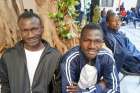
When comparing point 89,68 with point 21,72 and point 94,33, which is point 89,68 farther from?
point 21,72

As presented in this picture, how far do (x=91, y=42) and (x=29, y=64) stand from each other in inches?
22.2

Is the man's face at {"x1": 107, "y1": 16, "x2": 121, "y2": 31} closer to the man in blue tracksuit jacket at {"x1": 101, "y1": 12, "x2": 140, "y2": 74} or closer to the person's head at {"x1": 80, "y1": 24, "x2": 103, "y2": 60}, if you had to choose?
the man in blue tracksuit jacket at {"x1": 101, "y1": 12, "x2": 140, "y2": 74}

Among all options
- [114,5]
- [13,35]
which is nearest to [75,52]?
[13,35]

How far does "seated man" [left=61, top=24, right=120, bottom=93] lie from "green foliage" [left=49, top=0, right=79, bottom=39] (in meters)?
2.59

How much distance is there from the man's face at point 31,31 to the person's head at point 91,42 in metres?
0.38

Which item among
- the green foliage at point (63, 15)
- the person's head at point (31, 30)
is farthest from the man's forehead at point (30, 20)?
the green foliage at point (63, 15)

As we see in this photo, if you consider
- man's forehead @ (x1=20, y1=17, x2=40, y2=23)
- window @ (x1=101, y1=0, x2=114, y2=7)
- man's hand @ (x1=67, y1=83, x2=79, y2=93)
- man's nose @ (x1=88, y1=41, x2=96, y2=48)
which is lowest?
window @ (x1=101, y1=0, x2=114, y2=7)

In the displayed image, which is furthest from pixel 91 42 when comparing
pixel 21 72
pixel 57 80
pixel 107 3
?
pixel 107 3

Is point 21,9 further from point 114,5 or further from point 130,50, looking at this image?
point 114,5

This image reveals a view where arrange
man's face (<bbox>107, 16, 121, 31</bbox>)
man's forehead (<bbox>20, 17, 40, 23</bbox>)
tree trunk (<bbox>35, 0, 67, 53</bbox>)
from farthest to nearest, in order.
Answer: man's face (<bbox>107, 16, 121, 31</bbox>)
tree trunk (<bbox>35, 0, 67, 53</bbox>)
man's forehead (<bbox>20, 17, 40, 23</bbox>)

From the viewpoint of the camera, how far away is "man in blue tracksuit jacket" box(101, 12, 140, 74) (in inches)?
205

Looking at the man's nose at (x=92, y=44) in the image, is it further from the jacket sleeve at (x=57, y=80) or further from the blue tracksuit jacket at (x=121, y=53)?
the blue tracksuit jacket at (x=121, y=53)

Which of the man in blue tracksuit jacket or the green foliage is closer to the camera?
the man in blue tracksuit jacket

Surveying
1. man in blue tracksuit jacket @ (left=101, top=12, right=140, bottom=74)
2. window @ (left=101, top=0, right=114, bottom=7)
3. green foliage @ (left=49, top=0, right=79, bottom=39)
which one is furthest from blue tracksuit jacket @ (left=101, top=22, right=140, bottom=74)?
window @ (left=101, top=0, right=114, bottom=7)
